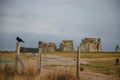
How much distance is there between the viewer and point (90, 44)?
A: 68.3 m

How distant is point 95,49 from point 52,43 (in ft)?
40.5

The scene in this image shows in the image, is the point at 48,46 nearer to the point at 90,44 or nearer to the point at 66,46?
the point at 66,46

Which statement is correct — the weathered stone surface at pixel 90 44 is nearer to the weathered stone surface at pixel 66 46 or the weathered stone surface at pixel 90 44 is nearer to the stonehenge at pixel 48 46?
the weathered stone surface at pixel 66 46

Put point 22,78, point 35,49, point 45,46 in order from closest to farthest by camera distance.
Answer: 1. point 22,78
2. point 35,49
3. point 45,46

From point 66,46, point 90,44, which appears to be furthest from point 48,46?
point 90,44

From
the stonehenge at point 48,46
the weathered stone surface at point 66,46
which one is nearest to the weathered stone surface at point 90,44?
the weathered stone surface at point 66,46

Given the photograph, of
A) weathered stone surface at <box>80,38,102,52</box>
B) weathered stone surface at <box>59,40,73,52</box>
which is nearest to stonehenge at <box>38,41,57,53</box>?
weathered stone surface at <box>59,40,73,52</box>

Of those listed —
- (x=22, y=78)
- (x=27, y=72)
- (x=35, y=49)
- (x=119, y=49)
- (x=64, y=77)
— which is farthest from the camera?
(x=119, y=49)

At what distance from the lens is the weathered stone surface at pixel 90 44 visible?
6750cm

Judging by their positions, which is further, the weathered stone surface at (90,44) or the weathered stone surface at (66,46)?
the weathered stone surface at (66,46)

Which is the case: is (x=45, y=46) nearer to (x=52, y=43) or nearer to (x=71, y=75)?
(x=52, y=43)

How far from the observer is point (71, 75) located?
9.71 m

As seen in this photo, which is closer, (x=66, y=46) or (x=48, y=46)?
(x=48, y=46)

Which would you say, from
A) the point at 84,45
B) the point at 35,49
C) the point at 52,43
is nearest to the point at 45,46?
the point at 52,43
